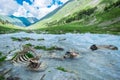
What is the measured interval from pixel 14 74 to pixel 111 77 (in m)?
11.7

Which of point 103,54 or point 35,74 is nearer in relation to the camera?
point 35,74

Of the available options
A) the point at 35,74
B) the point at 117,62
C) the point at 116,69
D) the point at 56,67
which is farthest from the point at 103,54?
the point at 35,74

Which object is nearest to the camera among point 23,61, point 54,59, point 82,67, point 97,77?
point 97,77

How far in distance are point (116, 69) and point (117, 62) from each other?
4527mm

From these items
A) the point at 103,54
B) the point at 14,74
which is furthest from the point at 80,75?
the point at 103,54

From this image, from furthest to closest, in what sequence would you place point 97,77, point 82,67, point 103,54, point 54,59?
1. point 103,54
2. point 54,59
3. point 82,67
4. point 97,77

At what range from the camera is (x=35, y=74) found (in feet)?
98.9

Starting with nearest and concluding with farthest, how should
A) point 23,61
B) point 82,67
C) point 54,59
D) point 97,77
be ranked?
point 97,77
point 82,67
point 23,61
point 54,59

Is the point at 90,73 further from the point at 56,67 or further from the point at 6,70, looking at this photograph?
Answer: the point at 6,70

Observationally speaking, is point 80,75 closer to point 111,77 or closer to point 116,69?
point 111,77

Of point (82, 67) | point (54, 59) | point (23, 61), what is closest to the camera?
point (82, 67)

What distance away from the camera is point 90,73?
31.0 metres

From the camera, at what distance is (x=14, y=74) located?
3023cm

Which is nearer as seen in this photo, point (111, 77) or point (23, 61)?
point (111, 77)
